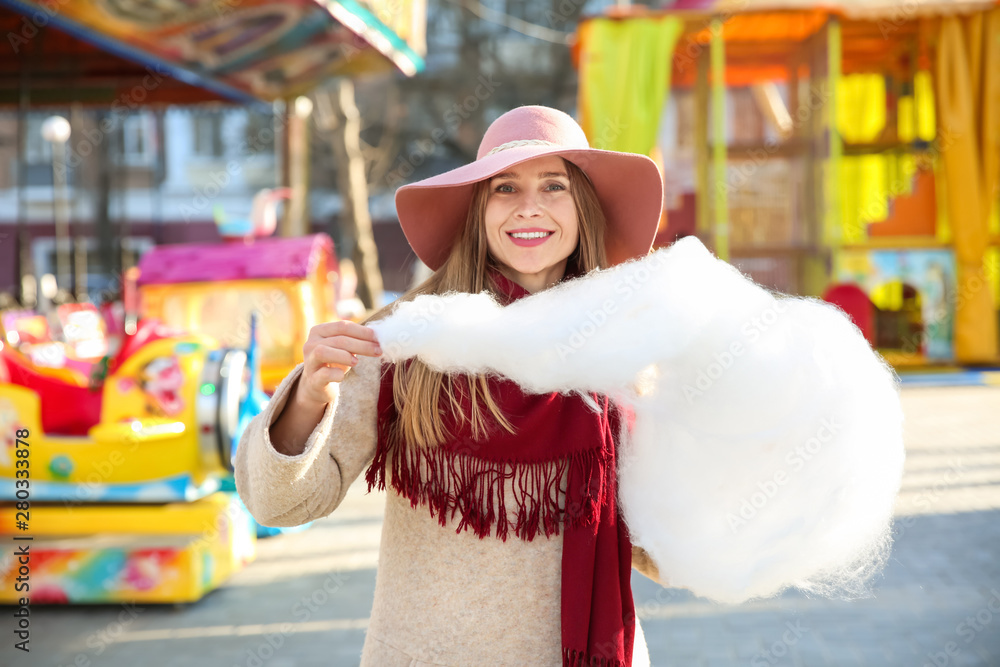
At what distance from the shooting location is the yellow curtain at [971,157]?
867 centimetres

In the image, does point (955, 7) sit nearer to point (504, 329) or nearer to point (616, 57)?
point (616, 57)

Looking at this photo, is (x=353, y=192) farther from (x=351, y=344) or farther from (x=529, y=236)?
(x=351, y=344)

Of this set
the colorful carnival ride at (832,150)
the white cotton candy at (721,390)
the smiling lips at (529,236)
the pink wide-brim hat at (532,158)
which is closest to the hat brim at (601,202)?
the pink wide-brim hat at (532,158)

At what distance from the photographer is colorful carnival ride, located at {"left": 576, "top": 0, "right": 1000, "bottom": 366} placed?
8633mm

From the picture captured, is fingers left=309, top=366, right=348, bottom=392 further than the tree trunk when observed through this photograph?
No

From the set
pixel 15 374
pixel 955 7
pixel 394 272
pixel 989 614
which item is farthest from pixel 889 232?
pixel 394 272

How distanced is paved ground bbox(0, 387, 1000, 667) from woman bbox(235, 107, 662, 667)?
1.73 meters

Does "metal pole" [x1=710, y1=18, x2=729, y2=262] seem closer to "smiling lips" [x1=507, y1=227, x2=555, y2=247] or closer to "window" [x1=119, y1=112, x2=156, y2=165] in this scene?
"smiling lips" [x1=507, y1=227, x2=555, y2=247]

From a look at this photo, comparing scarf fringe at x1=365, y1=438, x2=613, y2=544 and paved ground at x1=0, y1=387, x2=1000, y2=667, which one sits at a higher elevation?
scarf fringe at x1=365, y1=438, x2=613, y2=544

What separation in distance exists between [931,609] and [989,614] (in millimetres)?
198

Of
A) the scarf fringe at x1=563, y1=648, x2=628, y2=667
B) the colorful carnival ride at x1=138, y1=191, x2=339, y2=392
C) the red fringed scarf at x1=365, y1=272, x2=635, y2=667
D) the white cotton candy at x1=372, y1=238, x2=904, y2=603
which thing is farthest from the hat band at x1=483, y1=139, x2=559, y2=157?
the colorful carnival ride at x1=138, y1=191, x2=339, y2=392

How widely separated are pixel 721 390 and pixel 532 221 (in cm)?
44

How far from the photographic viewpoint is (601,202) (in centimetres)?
167

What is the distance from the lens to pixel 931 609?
10.7 feet
